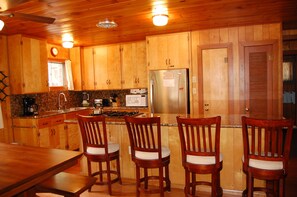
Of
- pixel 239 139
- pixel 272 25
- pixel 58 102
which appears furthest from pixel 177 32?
pixel 58 102

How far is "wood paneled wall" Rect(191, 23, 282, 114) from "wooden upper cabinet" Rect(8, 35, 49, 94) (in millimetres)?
3095

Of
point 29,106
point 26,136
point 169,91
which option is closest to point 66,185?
point 26,136

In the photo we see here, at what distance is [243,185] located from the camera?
9.35 feet

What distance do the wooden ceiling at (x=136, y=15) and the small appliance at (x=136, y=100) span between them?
145 cm

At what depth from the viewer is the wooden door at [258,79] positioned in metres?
4.11

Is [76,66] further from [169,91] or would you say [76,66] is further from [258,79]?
[258,79]

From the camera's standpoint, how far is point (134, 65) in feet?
17.5

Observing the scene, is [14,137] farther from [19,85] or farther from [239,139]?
[239,139]

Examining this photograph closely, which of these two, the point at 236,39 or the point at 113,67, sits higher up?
the point at 236,39

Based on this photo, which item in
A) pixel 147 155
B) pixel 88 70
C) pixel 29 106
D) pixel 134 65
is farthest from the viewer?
pixel 88 70

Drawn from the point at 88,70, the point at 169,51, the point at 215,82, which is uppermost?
the point at 169,51

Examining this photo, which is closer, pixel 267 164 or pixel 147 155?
pixel 267 164

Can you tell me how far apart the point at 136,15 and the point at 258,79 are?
8.20 feet

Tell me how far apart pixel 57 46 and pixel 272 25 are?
4.52 meters
